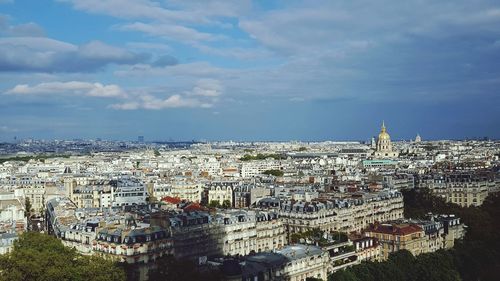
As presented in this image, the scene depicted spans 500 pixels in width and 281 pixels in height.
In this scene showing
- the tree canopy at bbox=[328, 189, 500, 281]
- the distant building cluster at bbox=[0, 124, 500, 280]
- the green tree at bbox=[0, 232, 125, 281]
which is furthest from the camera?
the tree canopy at bbox=[328, 189, 500, 281]

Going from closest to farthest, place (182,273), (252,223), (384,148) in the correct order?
(182,273) → (252,223) → (384,148)

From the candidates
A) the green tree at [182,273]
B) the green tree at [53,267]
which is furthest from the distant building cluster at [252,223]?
the green tree at [53,267]

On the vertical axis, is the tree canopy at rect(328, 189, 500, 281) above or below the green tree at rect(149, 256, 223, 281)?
below

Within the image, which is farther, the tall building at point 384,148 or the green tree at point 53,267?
the tall building at point 384,148

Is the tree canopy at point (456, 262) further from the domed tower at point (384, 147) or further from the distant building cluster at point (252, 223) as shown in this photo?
the domed tower at point (384, 147)

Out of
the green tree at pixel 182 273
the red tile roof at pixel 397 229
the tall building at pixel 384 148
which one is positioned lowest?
the green tree at pixel 182 273

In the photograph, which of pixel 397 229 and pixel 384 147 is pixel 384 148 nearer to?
pixel 384 147

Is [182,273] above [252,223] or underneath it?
underneath

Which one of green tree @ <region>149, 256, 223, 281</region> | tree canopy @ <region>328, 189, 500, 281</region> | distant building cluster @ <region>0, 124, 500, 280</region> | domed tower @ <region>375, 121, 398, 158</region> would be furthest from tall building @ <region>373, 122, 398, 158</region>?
green tree @ <region>149, 256, 223, 281</region>

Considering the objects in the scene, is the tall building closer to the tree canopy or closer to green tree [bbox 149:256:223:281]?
the tree canopy

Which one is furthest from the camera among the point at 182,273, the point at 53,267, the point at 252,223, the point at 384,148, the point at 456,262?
the point at 384,148

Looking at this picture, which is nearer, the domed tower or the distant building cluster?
the distant building cluster

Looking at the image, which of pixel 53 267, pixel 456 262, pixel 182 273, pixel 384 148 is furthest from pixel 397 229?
pixel 384 148

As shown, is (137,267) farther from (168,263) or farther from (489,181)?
(489,181)
